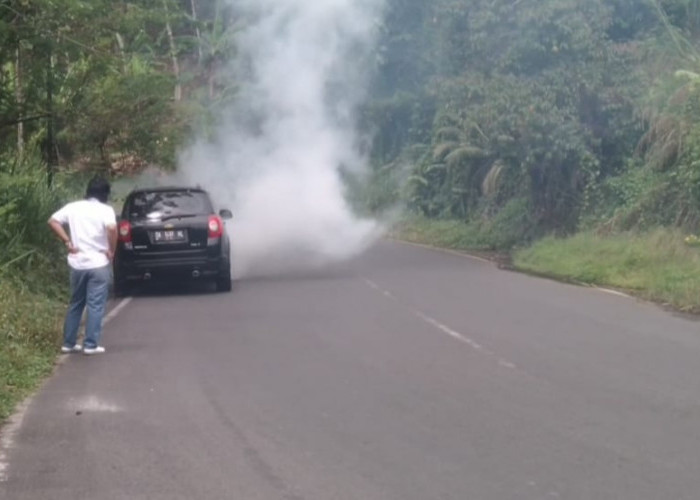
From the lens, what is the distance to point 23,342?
11.7 m

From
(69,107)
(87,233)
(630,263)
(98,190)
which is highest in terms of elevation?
(69,107)

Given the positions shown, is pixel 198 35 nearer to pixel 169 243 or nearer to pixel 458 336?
pixel 169 243

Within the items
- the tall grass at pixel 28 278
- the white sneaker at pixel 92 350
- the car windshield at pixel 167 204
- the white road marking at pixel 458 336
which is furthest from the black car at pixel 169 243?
the white sneaker at pixel 92 350

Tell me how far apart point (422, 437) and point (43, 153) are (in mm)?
15347

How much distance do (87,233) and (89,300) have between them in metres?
0.67

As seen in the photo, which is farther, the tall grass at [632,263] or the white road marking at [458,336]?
the tall grass at [632,263]

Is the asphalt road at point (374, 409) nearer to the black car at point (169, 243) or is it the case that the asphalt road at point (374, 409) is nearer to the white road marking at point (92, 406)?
the white road marking at point (92, 406)

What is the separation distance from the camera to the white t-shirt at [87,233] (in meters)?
12.0

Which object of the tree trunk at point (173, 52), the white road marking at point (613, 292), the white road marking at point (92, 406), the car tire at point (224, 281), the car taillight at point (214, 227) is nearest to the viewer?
the white road marking at point (92, 406)

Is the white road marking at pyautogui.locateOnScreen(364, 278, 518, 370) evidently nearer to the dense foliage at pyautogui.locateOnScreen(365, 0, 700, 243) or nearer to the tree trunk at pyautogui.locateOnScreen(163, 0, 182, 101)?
the tree trunk at pyautogui.locateOnScreen(163, 0, 182, 101)

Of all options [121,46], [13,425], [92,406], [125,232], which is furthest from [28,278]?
[13,425]

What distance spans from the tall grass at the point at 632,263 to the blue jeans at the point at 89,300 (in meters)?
7.79

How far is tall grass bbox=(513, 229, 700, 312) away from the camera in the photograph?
56.5 feet

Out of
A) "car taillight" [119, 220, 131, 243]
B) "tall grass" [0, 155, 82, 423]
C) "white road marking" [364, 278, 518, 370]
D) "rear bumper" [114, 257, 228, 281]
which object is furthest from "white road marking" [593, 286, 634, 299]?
"tall grass" [0, 155, 82, 423]
